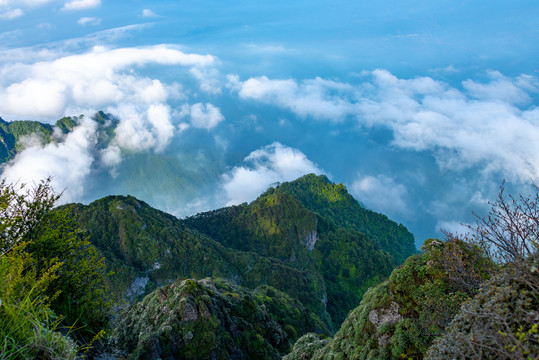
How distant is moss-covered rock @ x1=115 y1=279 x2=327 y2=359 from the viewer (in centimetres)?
3319

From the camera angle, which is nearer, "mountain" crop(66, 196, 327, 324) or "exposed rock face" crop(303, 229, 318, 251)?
"mountain" crop(66, 196, 327, 324)

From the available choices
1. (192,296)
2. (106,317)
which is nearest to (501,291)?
(106,317)

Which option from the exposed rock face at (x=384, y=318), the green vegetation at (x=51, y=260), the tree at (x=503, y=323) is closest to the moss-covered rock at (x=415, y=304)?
the exposed rock face at (x=384, y=318)

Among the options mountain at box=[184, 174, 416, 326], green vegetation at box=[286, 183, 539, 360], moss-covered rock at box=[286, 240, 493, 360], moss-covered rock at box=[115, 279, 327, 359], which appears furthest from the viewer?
mountain at box=[184, 174, 416, 326]

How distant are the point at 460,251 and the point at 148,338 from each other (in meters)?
29.5

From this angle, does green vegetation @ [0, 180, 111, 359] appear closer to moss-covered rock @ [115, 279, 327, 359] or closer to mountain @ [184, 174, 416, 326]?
moss-covered rock @ [115, 279, 327, 359]

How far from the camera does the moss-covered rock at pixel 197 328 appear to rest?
109ft

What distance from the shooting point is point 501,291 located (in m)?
8.20

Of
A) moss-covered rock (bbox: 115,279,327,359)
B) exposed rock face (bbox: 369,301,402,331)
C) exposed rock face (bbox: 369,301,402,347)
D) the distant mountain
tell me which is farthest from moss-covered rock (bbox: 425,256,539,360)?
the distant mountain

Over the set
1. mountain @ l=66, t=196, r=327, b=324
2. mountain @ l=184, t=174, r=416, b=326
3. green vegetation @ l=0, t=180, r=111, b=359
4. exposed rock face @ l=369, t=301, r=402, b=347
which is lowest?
mountain @ l=184, t=174, r=416, b=326

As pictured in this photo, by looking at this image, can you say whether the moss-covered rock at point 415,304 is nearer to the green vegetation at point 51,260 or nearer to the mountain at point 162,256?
the green vegetation at point 51,260

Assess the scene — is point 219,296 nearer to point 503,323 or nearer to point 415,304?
point 415,304

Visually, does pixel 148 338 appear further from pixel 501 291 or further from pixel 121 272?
pixel 121 272

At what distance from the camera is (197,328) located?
35375mm
